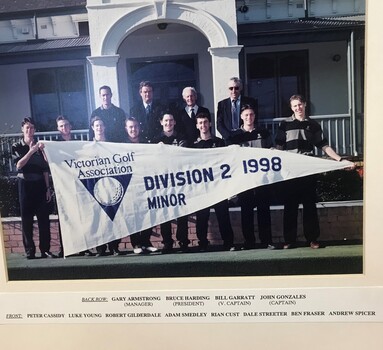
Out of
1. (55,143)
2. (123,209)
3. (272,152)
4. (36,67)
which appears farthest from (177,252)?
(36,67)

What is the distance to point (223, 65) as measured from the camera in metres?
2.12

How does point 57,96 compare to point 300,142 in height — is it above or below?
above

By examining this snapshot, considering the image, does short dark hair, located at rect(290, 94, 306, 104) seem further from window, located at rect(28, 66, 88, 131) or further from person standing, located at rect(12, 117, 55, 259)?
person standing, located at rect(12, 117, 55, 259)

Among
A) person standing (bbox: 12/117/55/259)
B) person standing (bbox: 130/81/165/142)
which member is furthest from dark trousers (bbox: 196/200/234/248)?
person standing (bbox: 12/117/55/259)

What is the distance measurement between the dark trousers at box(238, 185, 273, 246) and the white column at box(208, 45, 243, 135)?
610 millimetres

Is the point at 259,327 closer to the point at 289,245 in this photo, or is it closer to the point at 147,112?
the point at 289,245

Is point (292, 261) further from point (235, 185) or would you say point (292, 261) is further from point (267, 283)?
point (235, 185)

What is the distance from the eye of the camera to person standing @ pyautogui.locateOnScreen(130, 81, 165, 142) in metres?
2.18

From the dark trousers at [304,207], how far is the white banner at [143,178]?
0.06 metres

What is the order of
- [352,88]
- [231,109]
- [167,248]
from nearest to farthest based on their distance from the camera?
[352,88], [231,109], [167,248]

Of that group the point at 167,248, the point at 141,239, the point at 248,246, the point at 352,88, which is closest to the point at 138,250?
the point at 141,239

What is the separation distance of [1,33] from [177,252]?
163 centimetres

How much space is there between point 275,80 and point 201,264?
3.73 feet

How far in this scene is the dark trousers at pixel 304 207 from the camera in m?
2.18
